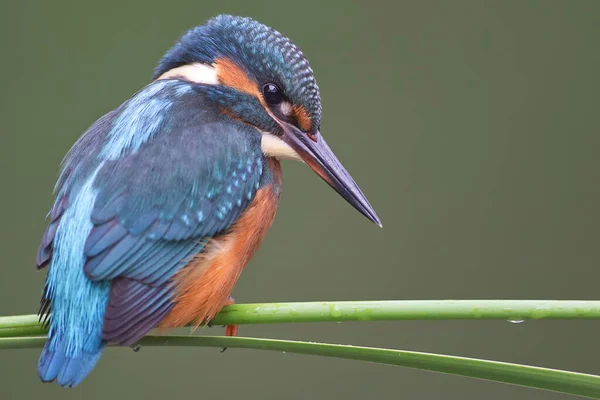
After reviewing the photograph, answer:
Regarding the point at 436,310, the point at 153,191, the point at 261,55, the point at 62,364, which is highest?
the point at 261,55

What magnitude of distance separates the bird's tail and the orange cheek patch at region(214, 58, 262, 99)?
67cm

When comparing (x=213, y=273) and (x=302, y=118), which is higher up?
(x=302, y=118)

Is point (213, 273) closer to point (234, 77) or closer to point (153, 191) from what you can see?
point (153, 191)

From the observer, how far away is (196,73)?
6.50ft

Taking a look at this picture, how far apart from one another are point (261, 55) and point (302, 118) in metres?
0.16

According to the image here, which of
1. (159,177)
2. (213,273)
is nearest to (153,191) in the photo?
(159,177)

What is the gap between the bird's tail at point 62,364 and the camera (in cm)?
148

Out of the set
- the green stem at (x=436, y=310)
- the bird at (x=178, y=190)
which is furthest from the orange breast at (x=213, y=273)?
the green stem at (x=436, y=310)

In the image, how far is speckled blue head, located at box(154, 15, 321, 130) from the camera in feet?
6.17

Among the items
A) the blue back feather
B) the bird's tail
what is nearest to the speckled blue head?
the blue back feather

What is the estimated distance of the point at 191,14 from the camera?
3215 millimetres

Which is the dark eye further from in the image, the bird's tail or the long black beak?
the bird's tail

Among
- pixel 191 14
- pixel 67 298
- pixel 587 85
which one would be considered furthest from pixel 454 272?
pixel 67 298

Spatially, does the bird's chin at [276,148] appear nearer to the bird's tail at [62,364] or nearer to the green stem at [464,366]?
the bird's tail at [62,364]
